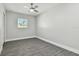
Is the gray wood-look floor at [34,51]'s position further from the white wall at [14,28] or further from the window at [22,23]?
the window at [22,23]

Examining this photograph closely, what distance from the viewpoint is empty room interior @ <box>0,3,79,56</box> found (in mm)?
2420

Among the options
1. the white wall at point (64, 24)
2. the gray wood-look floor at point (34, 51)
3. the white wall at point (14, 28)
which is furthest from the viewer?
the white wall at point (14, 28)

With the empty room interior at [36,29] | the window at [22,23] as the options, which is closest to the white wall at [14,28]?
the empty room interior at [36,29]

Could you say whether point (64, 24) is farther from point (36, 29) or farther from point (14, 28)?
point (14, 28)

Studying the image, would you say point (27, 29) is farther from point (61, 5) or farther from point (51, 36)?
point (61, 5)

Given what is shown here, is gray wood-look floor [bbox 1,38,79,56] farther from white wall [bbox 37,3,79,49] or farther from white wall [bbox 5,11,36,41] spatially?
white wall [bbox 5,11,36,41]

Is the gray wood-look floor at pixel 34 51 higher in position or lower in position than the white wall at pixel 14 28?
lower

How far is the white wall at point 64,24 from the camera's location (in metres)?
2.39

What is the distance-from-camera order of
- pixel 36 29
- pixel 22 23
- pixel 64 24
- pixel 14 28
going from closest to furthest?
pixel 64 24
pixel 14 28
pixel 22 23
pixel 36 29

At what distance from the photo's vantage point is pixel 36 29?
5.55 metres

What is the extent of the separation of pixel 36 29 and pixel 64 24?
318cm

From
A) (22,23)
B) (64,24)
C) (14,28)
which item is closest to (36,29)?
(22,23)

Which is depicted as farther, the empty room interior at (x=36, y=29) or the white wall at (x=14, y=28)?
the white wall at (x=14, y=28)

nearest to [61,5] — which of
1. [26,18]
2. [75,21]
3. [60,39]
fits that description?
[75,21]
